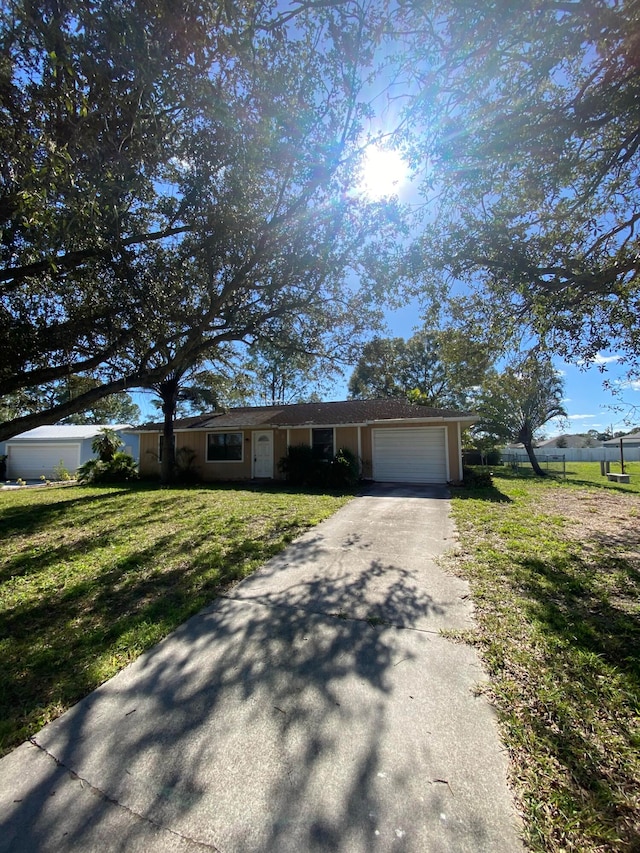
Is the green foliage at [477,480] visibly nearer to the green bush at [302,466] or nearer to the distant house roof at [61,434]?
the green bush at [302,466]

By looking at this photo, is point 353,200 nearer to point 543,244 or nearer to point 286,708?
point 543,244

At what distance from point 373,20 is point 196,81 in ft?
7.90

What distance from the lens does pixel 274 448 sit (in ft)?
51.8

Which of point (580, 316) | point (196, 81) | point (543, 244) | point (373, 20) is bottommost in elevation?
point (580, 316)

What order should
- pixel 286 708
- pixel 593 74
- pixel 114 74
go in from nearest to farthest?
pixel 286 708
pixel 114 74
pixel 593 74

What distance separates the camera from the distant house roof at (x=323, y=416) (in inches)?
549

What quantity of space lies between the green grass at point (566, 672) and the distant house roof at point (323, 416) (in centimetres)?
800

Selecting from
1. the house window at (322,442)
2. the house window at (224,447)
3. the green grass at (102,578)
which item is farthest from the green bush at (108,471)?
the house window at (322,442)

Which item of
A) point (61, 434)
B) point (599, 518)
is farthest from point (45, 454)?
point (599, 518)

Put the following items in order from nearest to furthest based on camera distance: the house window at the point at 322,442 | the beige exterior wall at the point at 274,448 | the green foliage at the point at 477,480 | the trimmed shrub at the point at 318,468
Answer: the green foliage at the point at 477,480 < the trimmed shrub at the point at 318,468 < the beige exterior wall at the point at 274,448 < the house window at the point at 322,442

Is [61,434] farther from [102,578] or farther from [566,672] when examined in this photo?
[566,672]

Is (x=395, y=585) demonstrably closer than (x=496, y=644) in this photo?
No

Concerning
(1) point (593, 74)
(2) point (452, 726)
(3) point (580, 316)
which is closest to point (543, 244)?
(3) point (580, 316)

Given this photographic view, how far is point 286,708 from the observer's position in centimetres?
235
